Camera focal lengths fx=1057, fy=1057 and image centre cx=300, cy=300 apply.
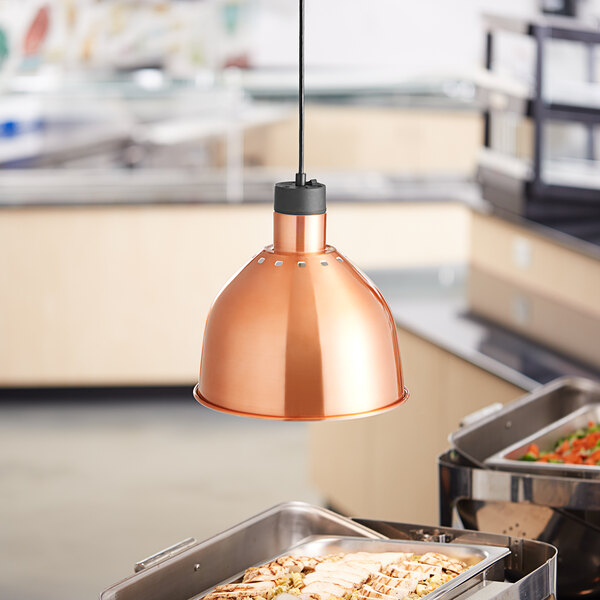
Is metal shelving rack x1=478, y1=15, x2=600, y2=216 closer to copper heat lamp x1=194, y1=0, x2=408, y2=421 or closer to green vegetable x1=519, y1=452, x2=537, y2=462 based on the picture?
green vegetable x1=519, y1=452, x2=537, y2=462

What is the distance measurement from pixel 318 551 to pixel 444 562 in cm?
27

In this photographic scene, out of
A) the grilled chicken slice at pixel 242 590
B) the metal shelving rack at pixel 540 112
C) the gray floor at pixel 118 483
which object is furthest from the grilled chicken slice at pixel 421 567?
the metal shelving rack at pixel 540 112

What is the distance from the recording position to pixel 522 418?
268 centimetres

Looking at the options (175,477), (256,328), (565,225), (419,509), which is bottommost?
(175,477)

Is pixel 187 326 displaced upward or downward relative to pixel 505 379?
downward

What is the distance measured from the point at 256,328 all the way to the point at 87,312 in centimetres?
389

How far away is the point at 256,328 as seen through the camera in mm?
1265

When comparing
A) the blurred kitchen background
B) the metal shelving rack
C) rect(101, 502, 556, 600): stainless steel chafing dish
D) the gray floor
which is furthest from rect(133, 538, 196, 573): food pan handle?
the metal shelving rack

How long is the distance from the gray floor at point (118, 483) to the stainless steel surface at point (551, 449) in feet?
5.17

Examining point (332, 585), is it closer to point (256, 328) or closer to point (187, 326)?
point (256, 328)

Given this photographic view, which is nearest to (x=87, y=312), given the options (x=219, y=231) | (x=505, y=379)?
(x=219, y=231)

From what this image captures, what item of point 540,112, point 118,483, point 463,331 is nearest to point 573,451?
point 463,331

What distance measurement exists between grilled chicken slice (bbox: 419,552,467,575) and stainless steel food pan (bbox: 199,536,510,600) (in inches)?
0.7

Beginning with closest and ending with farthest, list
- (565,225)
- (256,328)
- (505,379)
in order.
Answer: (256,328)
(505,379)
(565,225)
